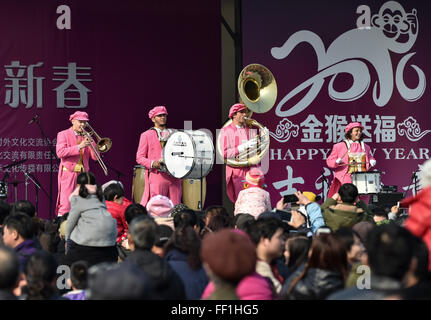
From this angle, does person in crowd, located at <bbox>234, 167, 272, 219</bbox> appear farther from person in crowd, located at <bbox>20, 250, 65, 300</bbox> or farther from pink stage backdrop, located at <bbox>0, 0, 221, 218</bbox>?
pink stage backdrop, located at <bbox>0, 0, 221, 218</bbox>

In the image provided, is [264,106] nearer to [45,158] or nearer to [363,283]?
[45,158]

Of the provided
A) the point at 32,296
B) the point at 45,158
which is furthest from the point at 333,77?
the point at 32,296

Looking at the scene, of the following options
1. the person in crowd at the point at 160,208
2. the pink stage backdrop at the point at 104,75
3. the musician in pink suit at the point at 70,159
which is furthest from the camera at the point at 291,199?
the pink stage backdrop at the point at 104,75

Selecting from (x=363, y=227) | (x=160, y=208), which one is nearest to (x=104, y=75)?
(x=160, y=208)

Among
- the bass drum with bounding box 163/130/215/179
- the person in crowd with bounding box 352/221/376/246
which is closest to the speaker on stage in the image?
the bass drum with bounding box 163/130/215/179

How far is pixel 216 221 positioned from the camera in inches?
251

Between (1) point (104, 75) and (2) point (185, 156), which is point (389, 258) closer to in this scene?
(2) point (185, 156)

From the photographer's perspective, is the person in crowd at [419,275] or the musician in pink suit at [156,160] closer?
the person in crowd at [419,275]

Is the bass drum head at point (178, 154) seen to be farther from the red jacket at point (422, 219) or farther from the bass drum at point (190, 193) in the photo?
the red jacket at point (422, 219)

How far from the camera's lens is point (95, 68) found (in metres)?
12.9

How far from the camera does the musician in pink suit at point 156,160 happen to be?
10977 millimetres

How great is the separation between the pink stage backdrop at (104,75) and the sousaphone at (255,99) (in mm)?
1666

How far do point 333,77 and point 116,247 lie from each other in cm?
789

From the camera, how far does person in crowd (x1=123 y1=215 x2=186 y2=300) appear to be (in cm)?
401
